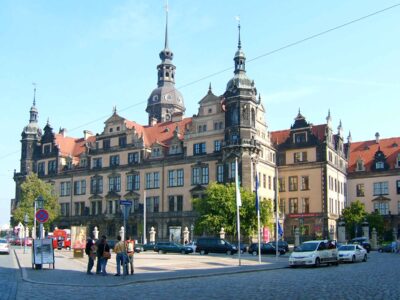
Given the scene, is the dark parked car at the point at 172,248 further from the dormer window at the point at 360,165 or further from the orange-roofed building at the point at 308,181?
the dormer window at the point at 360,165

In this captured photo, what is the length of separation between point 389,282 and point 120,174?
67587 millimetres

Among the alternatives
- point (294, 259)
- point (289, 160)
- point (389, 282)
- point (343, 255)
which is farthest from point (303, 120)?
point (389, 282)

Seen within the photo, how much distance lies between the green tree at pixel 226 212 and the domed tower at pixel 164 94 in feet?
154

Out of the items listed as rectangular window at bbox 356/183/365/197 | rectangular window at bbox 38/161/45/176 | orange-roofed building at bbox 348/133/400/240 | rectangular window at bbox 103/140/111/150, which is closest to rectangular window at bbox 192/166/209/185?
rectangular window at bbox 103/140/111/150

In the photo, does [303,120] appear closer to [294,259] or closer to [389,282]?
[294,259]

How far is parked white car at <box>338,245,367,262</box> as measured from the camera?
3969cm

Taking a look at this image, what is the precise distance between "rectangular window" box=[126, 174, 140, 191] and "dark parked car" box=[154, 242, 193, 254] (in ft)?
91.8

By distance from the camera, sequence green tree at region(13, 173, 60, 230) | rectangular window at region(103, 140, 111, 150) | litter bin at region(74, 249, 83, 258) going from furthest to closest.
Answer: rectangular window at region(103, 140, 111, 150)
green tree at region(13, 173, 60, 230)
litter bin at region(74, 249, 83, 258)

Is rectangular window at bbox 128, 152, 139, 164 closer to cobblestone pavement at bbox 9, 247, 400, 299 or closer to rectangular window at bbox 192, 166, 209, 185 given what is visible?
rectangular window at bbox 192, 166, 209, 185

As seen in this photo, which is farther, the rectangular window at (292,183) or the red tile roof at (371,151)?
the red tile roof at (371,151)

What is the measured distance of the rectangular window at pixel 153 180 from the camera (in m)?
83.0

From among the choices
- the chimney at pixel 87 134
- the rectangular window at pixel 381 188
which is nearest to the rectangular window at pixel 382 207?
the rectangular window at pixel 381 188

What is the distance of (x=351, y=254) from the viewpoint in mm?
39750

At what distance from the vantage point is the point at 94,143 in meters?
92.8
